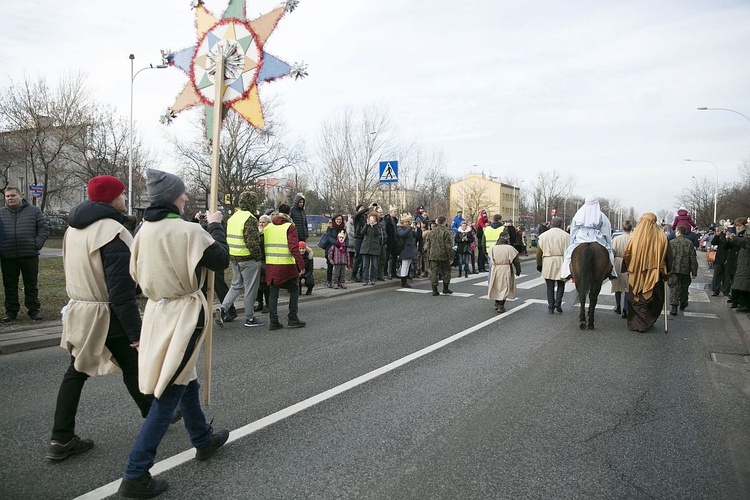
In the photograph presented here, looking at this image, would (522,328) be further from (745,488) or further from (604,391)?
(745,488)

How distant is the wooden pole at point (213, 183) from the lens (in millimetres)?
3734

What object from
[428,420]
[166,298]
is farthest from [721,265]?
[166,298]

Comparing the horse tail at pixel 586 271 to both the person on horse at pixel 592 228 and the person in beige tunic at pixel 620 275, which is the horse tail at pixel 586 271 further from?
the person in beige tunic at pixel 620 275

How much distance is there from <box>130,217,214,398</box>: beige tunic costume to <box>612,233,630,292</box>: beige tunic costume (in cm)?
891

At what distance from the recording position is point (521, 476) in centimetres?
357

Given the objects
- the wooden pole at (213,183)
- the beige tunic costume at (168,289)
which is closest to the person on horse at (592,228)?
the wooden pole at (213,183)

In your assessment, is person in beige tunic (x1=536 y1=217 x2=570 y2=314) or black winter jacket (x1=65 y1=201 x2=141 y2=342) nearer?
black winter jacket (x1=65 y1=201 x2=141 y2=342)

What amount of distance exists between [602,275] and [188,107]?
24.4 feet

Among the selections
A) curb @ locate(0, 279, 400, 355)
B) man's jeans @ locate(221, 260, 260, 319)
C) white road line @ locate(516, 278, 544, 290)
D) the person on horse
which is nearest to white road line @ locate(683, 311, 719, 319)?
the person on horse

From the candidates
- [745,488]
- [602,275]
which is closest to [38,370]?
[745,488]

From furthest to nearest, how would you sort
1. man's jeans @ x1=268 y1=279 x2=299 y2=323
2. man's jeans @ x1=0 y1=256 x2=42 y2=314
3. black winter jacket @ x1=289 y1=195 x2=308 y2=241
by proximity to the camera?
black winter jacket @ x1=289 y1=195 x2=308 y2=241
man's jeans @ x1=268 y1=279 x2=299 y2=323
man's jeans @ x1=0 y1=256 x2=42 y2=314

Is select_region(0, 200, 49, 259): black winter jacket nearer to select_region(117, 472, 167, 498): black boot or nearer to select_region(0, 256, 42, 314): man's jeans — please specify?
select_region(0, 256, 42, 314): man's jeans

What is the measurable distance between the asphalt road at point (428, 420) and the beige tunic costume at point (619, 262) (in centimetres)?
242

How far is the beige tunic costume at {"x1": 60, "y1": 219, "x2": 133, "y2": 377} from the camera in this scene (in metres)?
3.80
